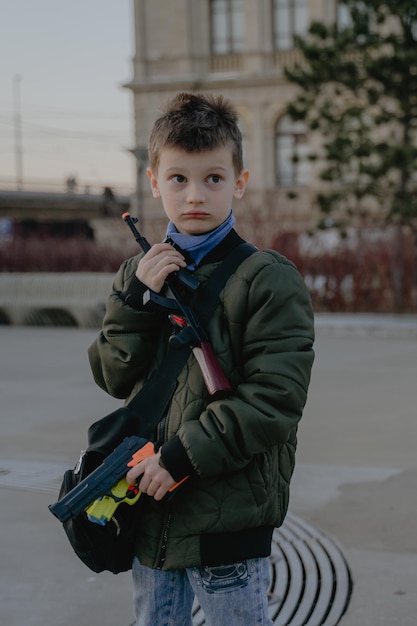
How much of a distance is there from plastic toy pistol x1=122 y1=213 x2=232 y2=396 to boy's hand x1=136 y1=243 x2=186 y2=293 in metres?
0.02

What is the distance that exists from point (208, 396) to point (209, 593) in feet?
1.47

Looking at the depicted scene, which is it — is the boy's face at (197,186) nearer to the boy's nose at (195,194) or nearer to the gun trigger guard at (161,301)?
the boy's nose at (195,194)

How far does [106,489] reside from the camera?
83.0 inches

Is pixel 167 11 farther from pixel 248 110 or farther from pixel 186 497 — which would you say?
pixel 186 497

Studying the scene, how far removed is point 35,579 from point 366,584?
52.6 inches

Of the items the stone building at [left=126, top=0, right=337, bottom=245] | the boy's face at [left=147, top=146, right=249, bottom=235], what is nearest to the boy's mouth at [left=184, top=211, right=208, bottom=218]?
the boy's face at [left=147, top=146, right=249, bottom=235]

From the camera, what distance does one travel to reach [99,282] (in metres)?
15.0

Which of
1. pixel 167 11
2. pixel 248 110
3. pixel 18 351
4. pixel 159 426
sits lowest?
pixel 18 351

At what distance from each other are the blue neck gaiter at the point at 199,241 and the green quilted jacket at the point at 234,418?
0.09 feet

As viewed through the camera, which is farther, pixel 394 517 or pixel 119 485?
pixel 394 517

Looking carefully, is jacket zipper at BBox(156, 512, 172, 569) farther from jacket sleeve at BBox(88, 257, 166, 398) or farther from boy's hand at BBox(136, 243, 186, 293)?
boy's hand at BBox(136, 243, 186, 293)

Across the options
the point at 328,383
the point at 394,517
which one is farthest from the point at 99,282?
the point at 394,517

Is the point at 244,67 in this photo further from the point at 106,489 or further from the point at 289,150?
the point at 106,489

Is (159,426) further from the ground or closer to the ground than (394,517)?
further from the ground
